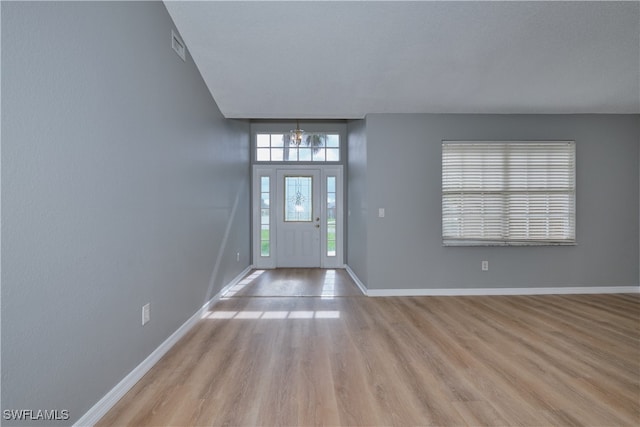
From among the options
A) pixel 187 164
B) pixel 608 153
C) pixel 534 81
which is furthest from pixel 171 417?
pixel 608 153

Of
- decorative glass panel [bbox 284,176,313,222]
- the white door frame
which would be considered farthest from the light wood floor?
decorative glass panel [bbox 284,176,313,222]

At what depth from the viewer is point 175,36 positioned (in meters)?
2.49

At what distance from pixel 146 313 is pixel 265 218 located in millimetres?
3596

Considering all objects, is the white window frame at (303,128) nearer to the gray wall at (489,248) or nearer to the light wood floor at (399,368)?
the gray wall at (489,248)

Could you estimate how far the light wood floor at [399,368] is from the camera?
1.60 m

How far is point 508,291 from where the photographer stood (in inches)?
152

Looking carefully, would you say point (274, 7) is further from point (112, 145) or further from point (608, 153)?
point (608, 153)

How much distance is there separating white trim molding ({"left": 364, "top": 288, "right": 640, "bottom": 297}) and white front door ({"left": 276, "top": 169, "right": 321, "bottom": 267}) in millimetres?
1991

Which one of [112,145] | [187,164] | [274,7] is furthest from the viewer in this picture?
[187,164]

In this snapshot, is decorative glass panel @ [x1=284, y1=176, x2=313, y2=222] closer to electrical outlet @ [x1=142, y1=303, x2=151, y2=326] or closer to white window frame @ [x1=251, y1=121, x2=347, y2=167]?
white window frame @ [x1=251, y1=121, x2=347, y2=167]

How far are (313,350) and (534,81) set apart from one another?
3.50 m

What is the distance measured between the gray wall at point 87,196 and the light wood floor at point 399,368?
0.38m

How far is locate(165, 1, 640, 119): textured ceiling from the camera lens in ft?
7.75

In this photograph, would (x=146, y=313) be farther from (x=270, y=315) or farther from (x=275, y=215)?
(x=275, y=215)
